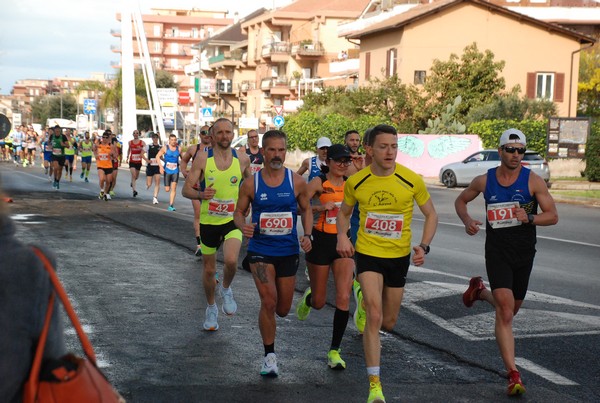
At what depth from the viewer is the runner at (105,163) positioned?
25.6 metres

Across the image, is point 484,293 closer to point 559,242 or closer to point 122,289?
point 122,289

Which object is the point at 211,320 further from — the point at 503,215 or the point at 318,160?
the point at 318,160

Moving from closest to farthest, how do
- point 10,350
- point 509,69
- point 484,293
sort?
point 10,350 < point 484,293 < point 509,69

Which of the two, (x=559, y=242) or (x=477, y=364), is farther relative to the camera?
(x=559, y=242)

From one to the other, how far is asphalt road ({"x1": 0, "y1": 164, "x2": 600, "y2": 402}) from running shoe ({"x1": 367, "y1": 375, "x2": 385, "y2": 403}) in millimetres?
282

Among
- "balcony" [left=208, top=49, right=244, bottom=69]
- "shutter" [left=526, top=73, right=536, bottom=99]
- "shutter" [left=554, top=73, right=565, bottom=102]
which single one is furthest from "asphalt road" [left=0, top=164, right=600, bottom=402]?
"balcony" [left=208, top=49, right=244, bottom=69]

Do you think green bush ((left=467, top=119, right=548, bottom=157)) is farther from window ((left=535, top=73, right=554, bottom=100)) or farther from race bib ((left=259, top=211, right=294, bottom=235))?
race bib ((left=259, top=211, right=294, bottom=235))

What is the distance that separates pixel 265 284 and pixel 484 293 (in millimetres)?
1814

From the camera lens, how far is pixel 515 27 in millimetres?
54219

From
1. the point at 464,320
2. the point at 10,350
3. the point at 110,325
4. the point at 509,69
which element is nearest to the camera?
the point at 10,350

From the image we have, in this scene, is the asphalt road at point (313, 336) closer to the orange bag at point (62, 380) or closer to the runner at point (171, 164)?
the orange bag at point (62, 380)

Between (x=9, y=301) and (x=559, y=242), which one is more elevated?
(x=9, y=301)

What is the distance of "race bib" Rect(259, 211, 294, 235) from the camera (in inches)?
292

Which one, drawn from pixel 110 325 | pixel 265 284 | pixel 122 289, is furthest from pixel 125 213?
pixel 265 284
